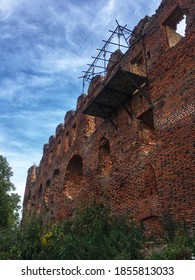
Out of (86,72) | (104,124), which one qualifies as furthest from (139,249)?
(86,72)

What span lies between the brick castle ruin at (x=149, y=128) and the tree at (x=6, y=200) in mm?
8608

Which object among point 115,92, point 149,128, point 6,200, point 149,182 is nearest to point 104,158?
point 149,128

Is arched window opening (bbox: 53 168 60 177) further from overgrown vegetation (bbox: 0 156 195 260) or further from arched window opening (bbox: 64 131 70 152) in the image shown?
overgrown vegetation (bbox: 0 156 195 260)

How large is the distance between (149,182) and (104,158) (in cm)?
344

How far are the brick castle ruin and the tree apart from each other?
861 centimetres

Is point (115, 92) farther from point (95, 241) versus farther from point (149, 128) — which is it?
point (95, 241)

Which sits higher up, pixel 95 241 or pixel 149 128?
pixel 149 128

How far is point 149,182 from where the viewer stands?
7.65m

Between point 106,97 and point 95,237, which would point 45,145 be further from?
point 95,237

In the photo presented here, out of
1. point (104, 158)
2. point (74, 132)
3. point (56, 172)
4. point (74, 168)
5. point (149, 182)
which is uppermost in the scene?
point (74, 132)

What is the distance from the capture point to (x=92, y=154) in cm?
1140

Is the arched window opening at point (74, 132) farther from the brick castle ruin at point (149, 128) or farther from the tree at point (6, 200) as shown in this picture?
the tree at point (6, 200)

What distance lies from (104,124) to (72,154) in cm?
358

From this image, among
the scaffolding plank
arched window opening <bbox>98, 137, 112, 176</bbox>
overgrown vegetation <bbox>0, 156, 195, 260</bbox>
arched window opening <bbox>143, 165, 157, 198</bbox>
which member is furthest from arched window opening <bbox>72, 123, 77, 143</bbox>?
arched window opening <bbox>143, 165, 157, 198</bbox>
